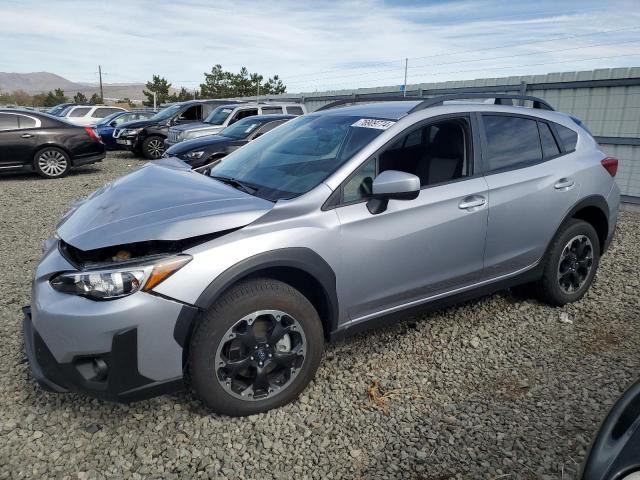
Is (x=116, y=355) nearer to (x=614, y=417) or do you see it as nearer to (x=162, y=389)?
(x=162, y=389)

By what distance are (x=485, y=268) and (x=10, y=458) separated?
303 centimetres

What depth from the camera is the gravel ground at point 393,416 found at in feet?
7.86

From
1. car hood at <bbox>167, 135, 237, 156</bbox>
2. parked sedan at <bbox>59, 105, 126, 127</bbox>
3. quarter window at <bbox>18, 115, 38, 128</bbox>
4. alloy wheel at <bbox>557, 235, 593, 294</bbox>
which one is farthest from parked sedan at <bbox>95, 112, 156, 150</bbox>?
alloy wheel at <bbox>557, 235, 593, 294</bbox>

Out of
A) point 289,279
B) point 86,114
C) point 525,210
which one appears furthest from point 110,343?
point 86,114

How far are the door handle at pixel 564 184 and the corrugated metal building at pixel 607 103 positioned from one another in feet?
17.7

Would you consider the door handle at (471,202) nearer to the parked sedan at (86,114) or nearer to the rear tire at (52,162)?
the rear tire at (52,162)

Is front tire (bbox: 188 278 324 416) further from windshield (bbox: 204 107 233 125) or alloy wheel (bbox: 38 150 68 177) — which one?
windshield (bbox: 204 107 233 125)

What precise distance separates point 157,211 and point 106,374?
2.79 ft

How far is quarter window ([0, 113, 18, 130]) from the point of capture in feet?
32.7

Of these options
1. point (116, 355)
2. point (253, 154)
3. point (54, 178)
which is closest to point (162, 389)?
point (116, 355)

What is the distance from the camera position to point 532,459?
2438mm

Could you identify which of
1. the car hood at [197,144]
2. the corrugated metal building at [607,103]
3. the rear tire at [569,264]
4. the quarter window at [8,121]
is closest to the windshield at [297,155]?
the rear tire at [569,264]

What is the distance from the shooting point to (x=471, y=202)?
326 cm

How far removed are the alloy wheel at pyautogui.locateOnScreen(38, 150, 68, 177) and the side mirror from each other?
993cm
